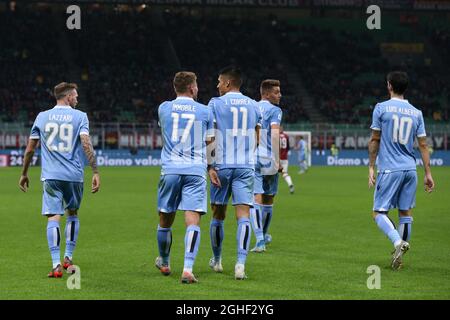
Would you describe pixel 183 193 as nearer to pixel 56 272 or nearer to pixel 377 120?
pixel 56 272

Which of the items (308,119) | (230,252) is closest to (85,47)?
(308,119)

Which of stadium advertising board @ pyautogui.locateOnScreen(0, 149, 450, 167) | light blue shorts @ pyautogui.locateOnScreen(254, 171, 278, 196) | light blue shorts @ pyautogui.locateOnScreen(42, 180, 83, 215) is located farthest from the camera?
stadium advertising board @ pyautogui.locateOnScreen(0, 149, 450, 167)

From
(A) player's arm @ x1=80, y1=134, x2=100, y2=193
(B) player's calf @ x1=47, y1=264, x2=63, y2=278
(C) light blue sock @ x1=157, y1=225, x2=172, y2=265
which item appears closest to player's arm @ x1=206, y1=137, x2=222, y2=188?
(C) light blue sock @ x1=157, y1=225, x2=172, y2=265

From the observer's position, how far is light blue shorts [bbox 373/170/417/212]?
1146 cm

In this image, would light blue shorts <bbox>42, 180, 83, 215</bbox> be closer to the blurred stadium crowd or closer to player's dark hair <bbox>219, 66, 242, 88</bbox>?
player's dark hair <bbox>219, 66, 242, 88</bbox>

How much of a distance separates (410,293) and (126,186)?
22.4m

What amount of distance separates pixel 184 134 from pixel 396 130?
3061mm

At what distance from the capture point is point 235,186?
425 inches

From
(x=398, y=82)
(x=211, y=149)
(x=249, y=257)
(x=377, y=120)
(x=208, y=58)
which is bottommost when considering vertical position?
(x=249, y=257)

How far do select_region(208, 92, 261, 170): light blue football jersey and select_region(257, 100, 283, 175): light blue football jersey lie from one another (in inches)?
91.2

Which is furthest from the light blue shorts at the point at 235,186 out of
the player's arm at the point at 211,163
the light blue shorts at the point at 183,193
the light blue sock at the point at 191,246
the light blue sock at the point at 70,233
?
the light blue sock at the point at 70,233
